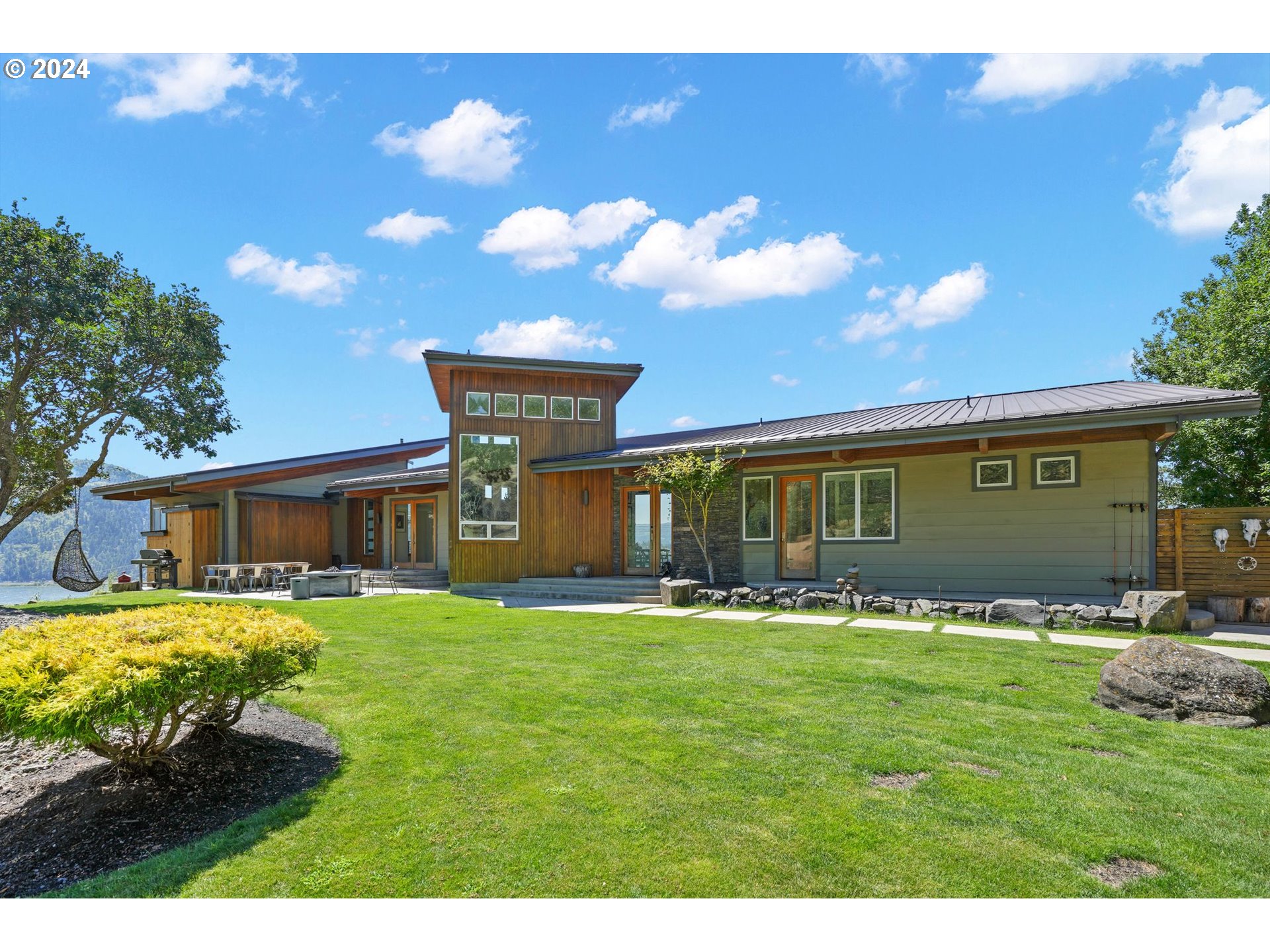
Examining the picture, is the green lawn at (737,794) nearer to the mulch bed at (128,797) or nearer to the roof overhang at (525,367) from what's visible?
the mulch bed at (128,797)

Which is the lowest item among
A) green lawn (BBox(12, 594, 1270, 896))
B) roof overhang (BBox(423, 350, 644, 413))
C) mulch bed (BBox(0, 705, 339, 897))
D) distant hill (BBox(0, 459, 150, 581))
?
distant hill (BBox(0, 459, 150, 581))

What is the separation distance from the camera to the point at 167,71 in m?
5.27

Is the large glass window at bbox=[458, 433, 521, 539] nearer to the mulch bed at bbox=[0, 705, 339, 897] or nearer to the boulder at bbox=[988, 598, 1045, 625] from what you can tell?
the boulder at bbox=[988, 598, 1045, 625]

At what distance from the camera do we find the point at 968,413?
10.0 metres

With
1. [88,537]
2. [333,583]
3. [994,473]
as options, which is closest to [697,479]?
[994,473]

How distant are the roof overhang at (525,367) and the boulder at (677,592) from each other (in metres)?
5.72

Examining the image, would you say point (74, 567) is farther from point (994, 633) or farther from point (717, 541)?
point (994, 633)

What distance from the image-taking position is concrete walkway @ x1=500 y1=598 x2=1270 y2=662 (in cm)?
670

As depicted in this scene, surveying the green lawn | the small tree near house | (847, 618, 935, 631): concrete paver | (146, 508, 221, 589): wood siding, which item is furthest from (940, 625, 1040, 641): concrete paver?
(146, 508, 221, 589): wood siding

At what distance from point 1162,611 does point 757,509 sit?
6317 mm

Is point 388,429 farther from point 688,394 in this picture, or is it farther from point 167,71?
point 167,71

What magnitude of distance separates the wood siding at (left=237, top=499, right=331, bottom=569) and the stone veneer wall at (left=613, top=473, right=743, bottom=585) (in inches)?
462

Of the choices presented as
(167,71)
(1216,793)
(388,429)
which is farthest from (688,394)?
(1216,793)

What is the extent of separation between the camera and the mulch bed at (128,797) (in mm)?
2586
